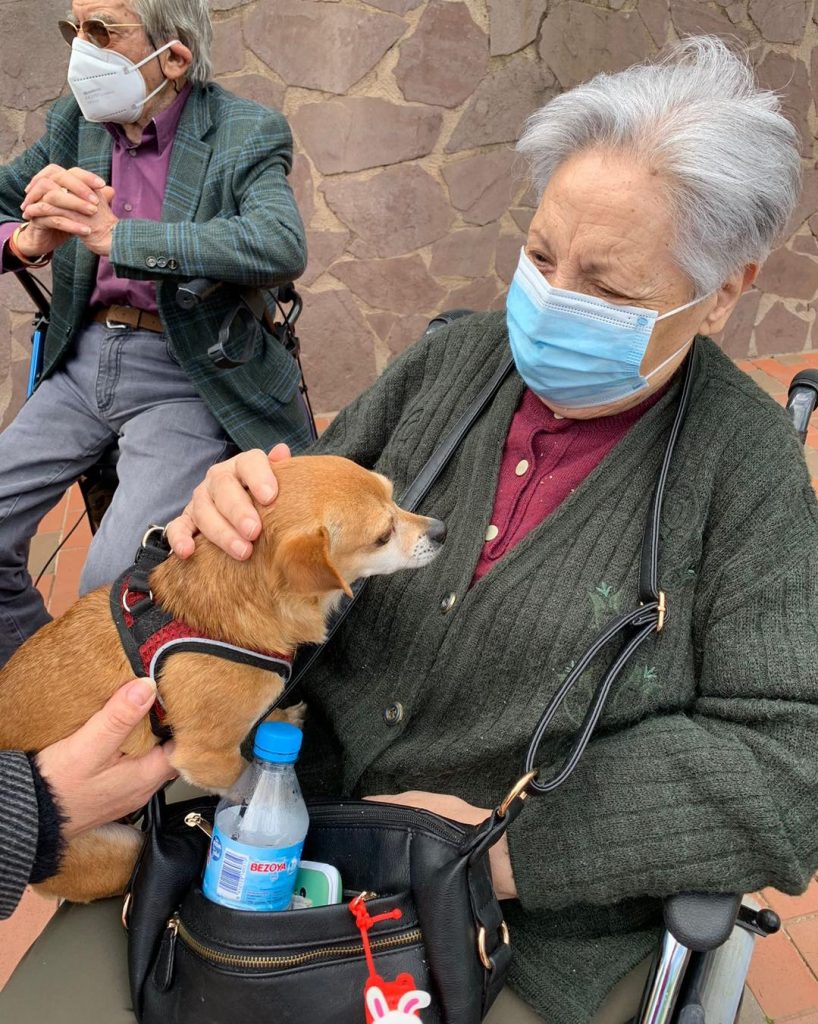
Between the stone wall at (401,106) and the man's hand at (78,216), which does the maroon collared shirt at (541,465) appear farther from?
the stone wall at (401,106)

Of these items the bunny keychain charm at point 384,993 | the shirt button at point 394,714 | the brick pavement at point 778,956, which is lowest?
the brick pavement at point 778,956

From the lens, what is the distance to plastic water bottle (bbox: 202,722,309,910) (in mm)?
1176

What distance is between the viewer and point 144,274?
2121 mm

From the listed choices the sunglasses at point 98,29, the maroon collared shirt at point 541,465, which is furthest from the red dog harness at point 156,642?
the sunglasses at point 98,29

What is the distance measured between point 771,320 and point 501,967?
187 inches

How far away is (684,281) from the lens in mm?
1319

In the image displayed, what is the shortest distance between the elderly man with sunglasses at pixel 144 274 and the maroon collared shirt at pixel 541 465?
42.3 inches

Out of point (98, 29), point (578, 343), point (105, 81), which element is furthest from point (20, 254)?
point (578, 343)

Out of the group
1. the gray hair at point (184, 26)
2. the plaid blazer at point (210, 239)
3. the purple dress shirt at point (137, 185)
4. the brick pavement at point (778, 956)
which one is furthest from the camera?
the purple dress shirt at point (137, 185)

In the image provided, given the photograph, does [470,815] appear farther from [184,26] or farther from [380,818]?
[184,26]

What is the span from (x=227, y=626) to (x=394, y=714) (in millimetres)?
384

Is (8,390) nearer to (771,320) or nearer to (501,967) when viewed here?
(501,967)

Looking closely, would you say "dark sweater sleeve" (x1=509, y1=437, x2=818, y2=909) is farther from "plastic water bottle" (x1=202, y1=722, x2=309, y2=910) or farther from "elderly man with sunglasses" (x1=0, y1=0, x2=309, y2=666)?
"elderly man with sunglasses" (x1=0, y1=0, x2=309, y2=666)

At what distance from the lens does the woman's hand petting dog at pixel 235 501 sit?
4.80 ft
